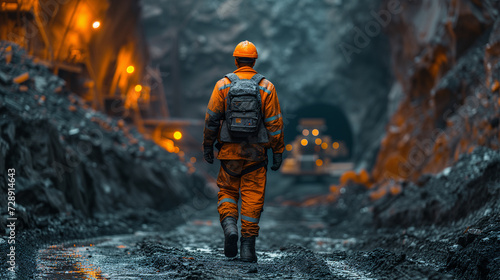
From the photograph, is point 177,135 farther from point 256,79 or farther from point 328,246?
point 256,79

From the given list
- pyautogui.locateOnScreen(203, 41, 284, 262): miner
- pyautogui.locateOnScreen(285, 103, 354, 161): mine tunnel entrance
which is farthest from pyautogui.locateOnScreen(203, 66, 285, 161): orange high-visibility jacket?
pyautogui.locateOnScreen(285, 103, 354, 161): mine tunnel entrance

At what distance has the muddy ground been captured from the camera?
3721 mm

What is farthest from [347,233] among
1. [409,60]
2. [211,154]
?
[409,60]

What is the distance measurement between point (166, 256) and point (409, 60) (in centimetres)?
1590

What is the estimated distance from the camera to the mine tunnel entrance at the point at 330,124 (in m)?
35.1

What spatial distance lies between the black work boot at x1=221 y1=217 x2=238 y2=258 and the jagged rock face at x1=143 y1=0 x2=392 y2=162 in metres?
26.2

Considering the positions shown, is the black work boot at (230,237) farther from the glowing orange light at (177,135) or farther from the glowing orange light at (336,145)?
the glowing orange light at (336,145)

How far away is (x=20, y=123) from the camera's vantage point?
640 cm

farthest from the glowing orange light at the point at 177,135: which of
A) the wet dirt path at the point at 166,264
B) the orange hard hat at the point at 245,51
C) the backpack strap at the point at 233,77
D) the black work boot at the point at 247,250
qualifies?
the black work boot at the point at 247,250

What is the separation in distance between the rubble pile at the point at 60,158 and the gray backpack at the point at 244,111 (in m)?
2.17

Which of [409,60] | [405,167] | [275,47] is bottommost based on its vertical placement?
[405,167]

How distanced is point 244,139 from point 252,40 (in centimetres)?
2812

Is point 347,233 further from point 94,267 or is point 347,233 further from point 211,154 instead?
point 94,267

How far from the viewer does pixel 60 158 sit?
23.7 feet
